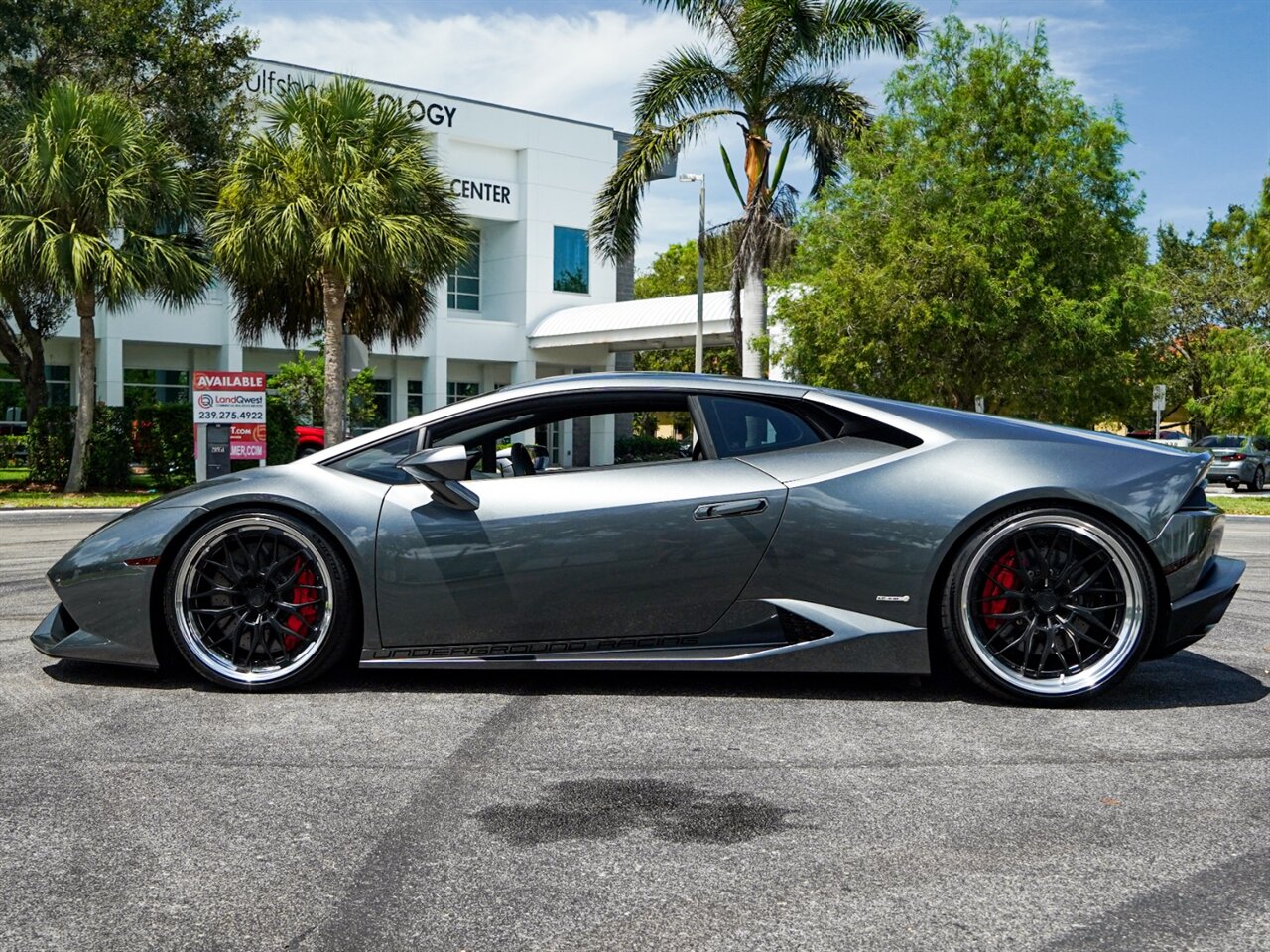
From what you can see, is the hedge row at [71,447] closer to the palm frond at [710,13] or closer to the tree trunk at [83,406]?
the tree trunk at [83,406]

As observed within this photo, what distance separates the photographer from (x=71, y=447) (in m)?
23.5

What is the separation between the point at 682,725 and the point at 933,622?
1.06 m

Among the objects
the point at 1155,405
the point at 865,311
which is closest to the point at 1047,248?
the point at 865,311

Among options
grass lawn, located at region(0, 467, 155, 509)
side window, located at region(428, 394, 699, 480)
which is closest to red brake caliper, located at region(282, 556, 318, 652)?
side window, located at region(428, 394, 699, 480)

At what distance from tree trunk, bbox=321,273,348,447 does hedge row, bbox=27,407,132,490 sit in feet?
14.1

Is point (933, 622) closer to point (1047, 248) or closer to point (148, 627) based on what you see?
point (148, 627)

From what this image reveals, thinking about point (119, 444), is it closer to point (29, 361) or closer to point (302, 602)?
point (29, 361)

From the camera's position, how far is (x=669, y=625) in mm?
4730

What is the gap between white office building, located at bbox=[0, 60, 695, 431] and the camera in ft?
127

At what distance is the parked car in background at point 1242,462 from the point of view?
30.6 meters

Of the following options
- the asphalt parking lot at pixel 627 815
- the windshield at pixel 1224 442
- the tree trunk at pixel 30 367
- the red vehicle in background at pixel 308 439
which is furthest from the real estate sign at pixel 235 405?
the windshield at pixel 1224 442

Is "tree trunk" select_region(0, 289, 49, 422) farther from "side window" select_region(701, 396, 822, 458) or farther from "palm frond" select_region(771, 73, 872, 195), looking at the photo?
"side window" select_region(701, 396, 822, 458)

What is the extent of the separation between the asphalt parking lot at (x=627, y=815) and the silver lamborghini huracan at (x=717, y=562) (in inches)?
8.7

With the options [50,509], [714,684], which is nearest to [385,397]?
[50,509]
